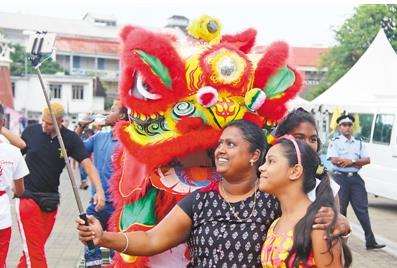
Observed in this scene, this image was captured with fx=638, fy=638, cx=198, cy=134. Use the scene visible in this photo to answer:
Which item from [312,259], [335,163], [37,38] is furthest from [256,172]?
[335,163]

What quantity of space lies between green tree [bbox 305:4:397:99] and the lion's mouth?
31.6m

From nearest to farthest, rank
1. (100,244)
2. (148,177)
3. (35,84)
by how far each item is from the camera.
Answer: (100,244), (148,177), (35,84)

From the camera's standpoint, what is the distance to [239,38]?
3.91 metres

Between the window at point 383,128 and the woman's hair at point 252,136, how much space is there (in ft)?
32.8

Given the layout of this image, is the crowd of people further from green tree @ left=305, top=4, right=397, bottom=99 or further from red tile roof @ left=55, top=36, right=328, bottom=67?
red tile roof @ left=55, top=36, right=328, bottom=67

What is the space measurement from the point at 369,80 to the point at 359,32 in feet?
58.2

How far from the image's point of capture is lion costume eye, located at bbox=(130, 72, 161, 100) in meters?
3.43

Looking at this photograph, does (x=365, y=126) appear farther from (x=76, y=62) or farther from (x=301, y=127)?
(x=76, y=62)

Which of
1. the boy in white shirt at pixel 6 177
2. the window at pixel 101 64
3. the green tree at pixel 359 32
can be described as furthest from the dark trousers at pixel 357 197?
the window at pixel 101 64

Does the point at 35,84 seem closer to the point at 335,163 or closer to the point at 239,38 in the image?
the point at 335,163

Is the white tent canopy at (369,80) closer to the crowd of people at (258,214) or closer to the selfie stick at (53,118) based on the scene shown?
the crowd of people at (258,214)

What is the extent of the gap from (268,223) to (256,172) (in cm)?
27

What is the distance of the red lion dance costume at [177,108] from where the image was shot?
337cm

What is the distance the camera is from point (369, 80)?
17531 millimetres
